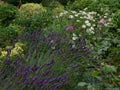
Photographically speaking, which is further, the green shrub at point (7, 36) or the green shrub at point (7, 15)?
the green shrub at point (7, 15)

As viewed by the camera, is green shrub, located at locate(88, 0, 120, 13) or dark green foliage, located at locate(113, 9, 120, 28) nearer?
dark green foliage, located at locate(113, 9, 120, 28)

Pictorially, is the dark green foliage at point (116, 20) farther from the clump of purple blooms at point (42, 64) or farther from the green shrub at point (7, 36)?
the green shrub at point (7, 36)

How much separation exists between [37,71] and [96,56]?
131 centimetres

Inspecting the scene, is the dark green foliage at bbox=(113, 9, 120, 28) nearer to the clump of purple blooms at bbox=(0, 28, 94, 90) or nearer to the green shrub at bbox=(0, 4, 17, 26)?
the clump of purple blooms at bbox=(0, 28, 94, 90)

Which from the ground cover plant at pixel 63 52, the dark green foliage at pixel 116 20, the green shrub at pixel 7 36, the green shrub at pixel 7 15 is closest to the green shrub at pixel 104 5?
the ground cover plant at pixel 63 52

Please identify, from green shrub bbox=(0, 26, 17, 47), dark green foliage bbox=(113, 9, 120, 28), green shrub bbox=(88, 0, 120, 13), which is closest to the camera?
green shrub bbox=(0, 26, 17, 47)

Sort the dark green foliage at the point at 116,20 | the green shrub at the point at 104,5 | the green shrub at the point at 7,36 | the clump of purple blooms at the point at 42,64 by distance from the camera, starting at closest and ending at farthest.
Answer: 1. the clump of purple blooms at the point at 42,64
2. the green shrub at the point at 7,36
3. the dark green foliage at the point at 116,20
4. the green shrub at the point at 104,5

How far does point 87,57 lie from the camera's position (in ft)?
15.5

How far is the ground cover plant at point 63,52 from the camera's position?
3500 millimetres

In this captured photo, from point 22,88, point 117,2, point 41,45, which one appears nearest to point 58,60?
point 41,45

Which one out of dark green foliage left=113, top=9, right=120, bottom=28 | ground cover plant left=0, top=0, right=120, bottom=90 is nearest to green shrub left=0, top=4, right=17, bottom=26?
ground cover plant left=0, top=0, right=120, bottom=90

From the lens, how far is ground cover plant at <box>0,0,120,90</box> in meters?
3.50

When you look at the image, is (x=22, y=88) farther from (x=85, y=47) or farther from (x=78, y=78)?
(x=85, y=47)

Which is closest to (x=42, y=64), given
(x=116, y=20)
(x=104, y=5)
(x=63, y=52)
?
(x=63, y=52)
